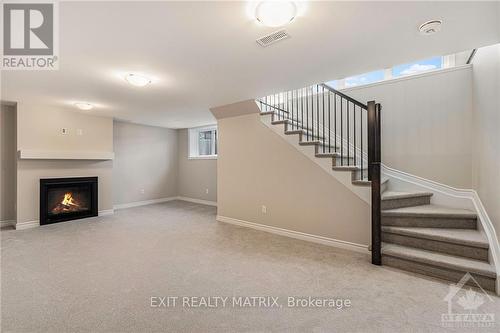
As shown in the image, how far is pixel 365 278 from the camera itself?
238 centimetres

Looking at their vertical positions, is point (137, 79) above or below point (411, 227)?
above

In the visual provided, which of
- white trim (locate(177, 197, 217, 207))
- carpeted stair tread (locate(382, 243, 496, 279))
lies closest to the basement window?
white trim (locate(177, 197, 217, 207))

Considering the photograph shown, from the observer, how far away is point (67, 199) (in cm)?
485

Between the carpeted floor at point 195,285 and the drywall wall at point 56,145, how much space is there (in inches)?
35.9

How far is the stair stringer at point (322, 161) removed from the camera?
309 cm

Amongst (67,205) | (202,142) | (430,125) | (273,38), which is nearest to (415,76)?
(430,125)

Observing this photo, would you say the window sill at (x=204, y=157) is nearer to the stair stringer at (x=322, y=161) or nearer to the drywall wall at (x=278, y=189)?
the drywall wall at (x=278, y=189)

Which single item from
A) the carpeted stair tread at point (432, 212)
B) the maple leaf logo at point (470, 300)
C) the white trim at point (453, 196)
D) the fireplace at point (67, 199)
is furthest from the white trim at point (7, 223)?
the white trim at point (453, 196)

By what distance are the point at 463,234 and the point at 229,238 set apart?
3.03 metres

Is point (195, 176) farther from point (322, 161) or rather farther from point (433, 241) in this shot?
point (433, 241)

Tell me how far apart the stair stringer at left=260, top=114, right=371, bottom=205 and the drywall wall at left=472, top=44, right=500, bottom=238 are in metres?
1.19

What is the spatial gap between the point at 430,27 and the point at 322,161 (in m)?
1.95

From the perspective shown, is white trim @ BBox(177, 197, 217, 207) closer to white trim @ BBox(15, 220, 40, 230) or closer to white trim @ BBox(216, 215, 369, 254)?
white trim @ BBox(216, 215, 369, 254)

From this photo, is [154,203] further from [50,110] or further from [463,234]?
[463,234]
